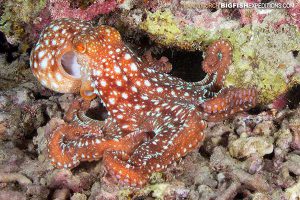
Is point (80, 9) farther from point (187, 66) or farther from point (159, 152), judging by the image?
point (159, 152)

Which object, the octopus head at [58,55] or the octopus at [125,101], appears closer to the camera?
the octopus at [125,101]

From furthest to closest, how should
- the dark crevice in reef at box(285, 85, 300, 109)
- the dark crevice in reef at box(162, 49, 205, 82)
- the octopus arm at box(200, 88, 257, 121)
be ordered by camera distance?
the dark crevice in reef at box(162, 49, 205, 82) < the dark crevice in reef at box(285, 85, 300, 109) < the octopus arm at box(200, 88, 257, 121)

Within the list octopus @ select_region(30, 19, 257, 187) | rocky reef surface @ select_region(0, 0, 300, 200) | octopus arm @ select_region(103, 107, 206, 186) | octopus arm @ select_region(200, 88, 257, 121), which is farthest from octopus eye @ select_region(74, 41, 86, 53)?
octopus arm @ select_region(200, 88, 257, 121)

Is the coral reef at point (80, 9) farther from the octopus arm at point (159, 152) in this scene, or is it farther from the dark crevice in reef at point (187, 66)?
the octopus arm at point (159, 152)

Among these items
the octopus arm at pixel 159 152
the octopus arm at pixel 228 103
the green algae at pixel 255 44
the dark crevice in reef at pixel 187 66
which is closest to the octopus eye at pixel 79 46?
the octopus arm at pixel 159 152

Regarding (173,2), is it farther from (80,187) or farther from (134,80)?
(80,187)

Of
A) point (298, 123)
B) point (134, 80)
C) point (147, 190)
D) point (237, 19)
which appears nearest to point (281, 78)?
point (237, 19)

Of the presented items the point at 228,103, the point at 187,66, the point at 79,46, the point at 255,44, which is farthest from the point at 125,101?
the point at 187,66

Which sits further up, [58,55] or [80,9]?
[80,9]

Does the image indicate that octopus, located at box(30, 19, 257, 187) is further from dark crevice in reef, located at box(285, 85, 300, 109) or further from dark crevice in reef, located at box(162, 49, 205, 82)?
dark crevice in reef, located at box(162, 49, 205, 82)
